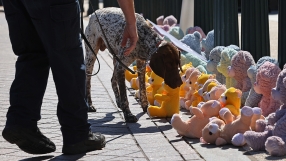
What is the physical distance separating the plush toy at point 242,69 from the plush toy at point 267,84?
620 mm

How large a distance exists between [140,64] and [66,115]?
2.38m

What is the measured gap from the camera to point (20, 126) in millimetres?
5422

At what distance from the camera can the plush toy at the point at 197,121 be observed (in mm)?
6078

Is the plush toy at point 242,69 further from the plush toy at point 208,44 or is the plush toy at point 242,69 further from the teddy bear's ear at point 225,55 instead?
the plush toy at point 208,44

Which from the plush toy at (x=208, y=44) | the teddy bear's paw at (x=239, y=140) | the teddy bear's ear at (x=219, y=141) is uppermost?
the plush toy at (x=208, y=44)

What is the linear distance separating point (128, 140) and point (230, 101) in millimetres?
942

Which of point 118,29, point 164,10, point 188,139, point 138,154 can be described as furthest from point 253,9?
point 164,10

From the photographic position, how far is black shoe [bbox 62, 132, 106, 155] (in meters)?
5.48

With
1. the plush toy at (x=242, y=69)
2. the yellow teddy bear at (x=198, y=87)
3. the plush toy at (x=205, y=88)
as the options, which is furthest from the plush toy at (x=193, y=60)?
the plush toy at (x=205, y=88)

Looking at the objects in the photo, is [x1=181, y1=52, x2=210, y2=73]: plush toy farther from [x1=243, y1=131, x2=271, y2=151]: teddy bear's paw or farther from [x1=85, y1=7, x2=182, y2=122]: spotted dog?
[x1=243, y1=131, x2=271, y2=151]: teddy bear's paw

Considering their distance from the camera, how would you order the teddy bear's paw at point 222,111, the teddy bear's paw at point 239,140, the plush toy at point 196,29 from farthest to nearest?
the plush toy at point 196,29, the teddy bear's paw at point 222,111, the teddy bear's paw at point 239,140

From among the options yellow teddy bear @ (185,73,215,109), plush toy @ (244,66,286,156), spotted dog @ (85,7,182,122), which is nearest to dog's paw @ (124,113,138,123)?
spotted dog @ (85,7,182,122)

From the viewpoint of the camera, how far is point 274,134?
540cm

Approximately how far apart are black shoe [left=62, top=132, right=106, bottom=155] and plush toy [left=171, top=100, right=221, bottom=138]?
2.50 ft
